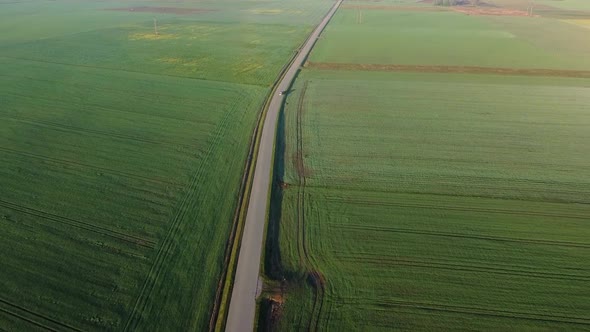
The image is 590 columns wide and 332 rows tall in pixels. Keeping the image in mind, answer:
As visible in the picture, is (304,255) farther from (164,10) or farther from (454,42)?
(164,10)

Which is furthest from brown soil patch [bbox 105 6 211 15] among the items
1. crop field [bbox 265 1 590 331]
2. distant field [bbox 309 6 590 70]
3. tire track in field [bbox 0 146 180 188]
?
tire track in field [bbox 0 146 180 188]

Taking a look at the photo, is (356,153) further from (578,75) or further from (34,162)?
(578,75)

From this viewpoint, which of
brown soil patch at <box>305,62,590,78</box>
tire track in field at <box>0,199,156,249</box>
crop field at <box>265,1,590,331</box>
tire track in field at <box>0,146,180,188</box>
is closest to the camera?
crop field at <box>265,1,590,331</box>

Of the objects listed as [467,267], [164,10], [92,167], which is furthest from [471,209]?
[164,10]

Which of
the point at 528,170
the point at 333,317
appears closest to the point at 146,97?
the point at 333,317

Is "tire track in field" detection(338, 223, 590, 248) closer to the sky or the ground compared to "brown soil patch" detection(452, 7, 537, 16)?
closer to the ground

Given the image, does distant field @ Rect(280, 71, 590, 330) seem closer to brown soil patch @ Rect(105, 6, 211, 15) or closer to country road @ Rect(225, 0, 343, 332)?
country road @ Rect(225, 0, 343, 332)

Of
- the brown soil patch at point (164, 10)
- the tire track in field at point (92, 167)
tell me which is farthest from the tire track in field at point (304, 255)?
the brown soil patch at point (164, 10)

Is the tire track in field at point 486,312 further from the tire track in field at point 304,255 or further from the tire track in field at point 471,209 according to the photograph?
the tire track in field at point 471,209
